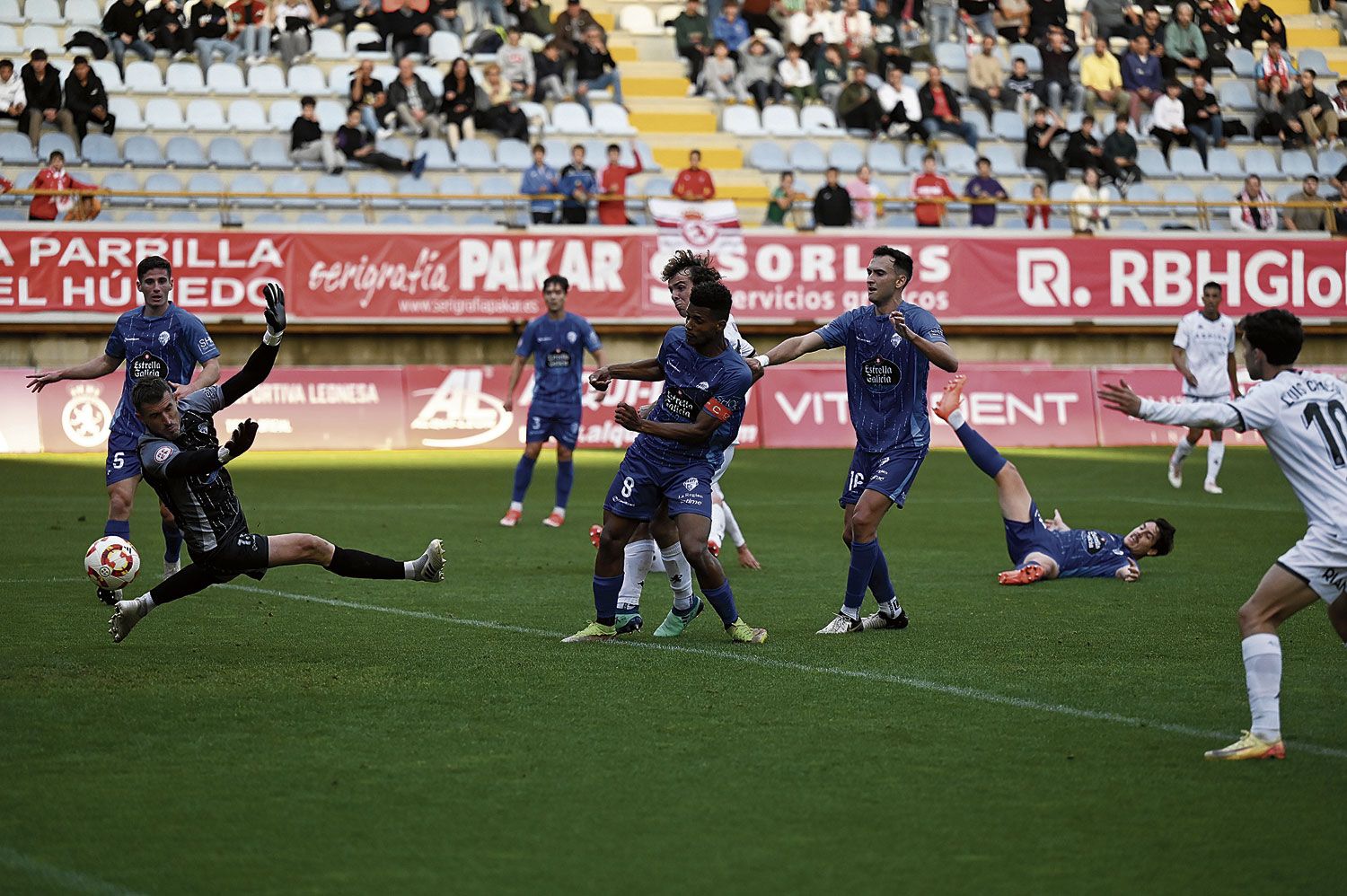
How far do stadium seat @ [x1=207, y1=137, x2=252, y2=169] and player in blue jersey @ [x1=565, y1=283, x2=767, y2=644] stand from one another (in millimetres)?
19211

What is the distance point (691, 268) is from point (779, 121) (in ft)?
70.3

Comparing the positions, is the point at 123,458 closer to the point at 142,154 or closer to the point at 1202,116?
the point at 142,154

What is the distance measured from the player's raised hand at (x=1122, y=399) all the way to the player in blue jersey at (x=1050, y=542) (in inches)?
193

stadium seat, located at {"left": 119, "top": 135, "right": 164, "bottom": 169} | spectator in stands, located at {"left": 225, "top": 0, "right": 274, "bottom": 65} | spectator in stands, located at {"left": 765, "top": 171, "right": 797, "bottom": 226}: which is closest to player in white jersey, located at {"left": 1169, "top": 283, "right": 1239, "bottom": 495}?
spectator in stands, located at {"left": 765, "top": 171, "right": 797, "bottom": 226}

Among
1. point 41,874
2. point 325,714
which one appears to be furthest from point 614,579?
point 41,874

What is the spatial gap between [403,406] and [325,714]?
1733 cm

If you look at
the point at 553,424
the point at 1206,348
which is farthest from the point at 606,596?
the point at 1206,348

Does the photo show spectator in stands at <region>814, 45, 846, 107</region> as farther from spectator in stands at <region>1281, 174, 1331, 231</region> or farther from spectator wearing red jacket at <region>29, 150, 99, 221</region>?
spectator wearing red jacket at <region>29, 150, 99, 221</region>

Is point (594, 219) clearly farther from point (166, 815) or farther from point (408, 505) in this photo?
point (166, 815)

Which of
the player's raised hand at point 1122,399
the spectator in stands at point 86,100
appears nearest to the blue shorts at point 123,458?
the player's raised hand at point 1122,399

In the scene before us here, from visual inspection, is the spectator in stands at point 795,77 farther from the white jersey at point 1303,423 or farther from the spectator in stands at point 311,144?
the white jersey at point 1303,423

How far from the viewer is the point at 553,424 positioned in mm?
16219

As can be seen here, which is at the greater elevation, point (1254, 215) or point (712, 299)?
point (1254, 215)

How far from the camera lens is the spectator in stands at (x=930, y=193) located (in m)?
27.5
